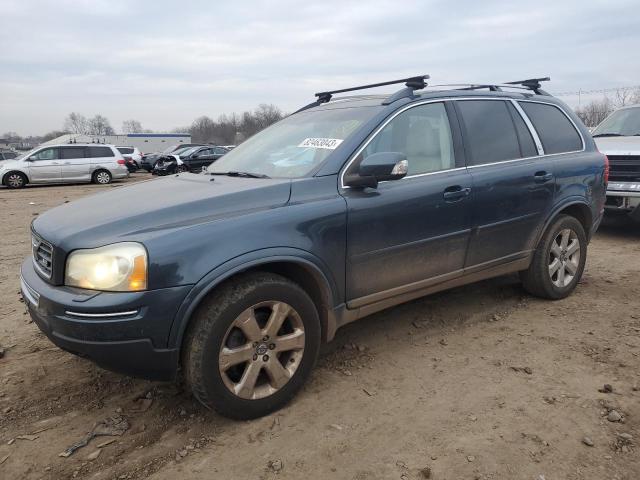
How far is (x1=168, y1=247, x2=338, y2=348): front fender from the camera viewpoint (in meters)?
2.48

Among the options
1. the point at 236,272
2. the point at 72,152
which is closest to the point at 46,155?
the point at 72,152

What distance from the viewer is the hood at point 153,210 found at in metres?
2.54

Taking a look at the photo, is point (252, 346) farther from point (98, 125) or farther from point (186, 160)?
point (98, 125)

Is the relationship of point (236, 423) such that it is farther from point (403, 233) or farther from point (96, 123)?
point (96, 123)

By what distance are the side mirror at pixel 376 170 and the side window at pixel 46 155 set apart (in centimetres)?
1894

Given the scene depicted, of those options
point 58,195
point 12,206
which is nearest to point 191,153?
point 58,195

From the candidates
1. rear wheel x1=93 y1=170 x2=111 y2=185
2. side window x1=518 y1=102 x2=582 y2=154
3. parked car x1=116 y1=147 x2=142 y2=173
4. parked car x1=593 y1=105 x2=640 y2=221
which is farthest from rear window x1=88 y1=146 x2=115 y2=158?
side window x1=518 y1=102 x2=582 y2=154

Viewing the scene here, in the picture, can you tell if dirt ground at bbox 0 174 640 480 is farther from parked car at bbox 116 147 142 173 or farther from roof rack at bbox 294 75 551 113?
parked car at bbox 116 147 142 173

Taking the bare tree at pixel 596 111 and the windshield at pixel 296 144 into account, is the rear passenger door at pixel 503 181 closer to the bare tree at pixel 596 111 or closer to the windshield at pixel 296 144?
the windshield at pixel 296 144

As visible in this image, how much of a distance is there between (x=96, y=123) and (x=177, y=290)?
138 meters

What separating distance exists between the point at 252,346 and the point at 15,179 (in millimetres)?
19151

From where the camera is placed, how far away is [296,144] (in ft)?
11.7

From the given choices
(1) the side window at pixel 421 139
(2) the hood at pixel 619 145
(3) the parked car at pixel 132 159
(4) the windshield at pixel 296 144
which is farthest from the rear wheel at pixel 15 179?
(1) the side window at pixel 421 139

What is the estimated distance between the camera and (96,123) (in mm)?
125938
